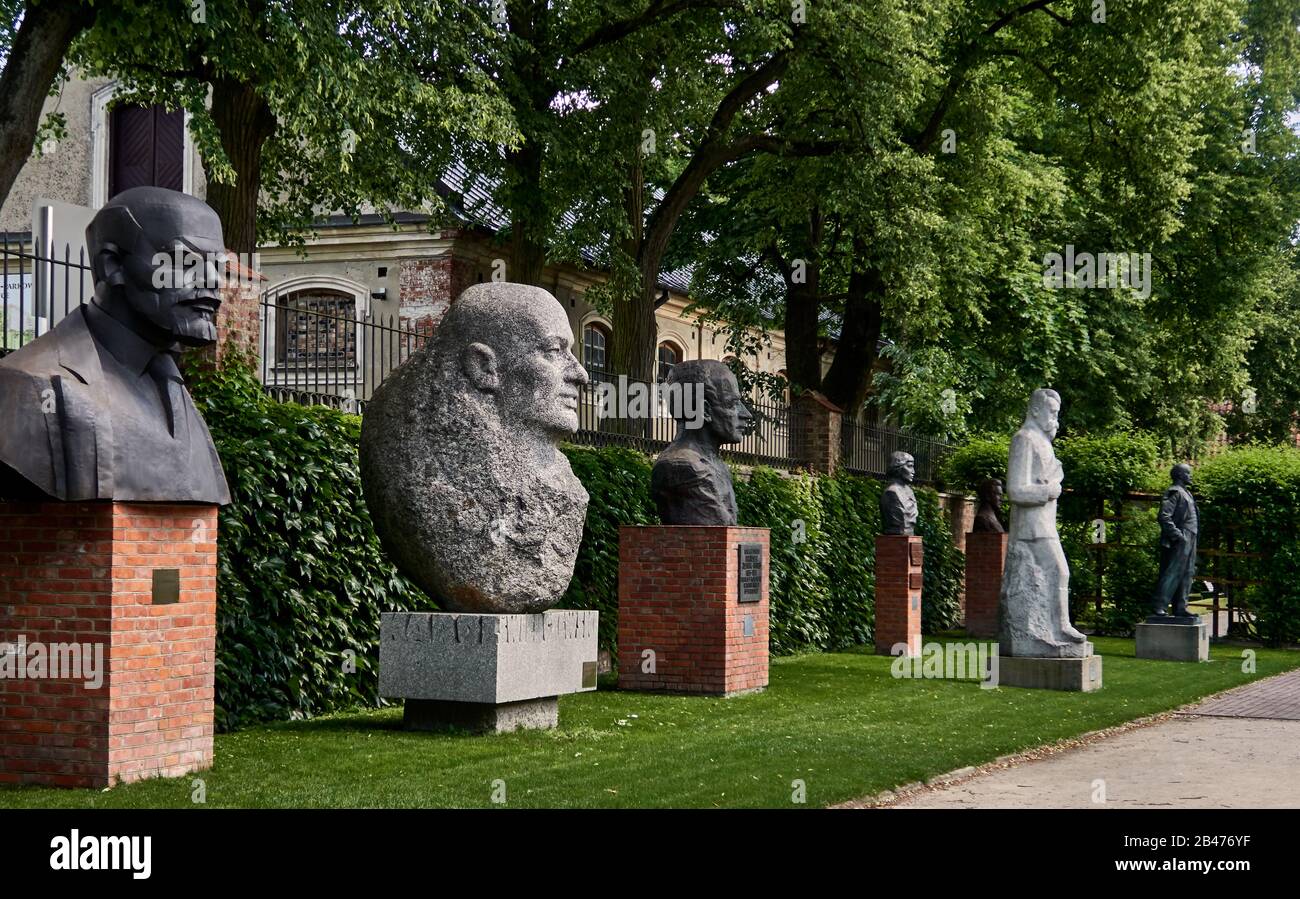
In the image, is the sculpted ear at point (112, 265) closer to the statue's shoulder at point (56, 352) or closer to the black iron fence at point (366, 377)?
the statue's shoulder at point (56, 352)

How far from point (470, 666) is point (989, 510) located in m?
16.8

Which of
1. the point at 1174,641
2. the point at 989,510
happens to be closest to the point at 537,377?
the point at 1174,641

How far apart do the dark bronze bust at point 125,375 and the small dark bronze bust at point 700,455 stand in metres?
6.37

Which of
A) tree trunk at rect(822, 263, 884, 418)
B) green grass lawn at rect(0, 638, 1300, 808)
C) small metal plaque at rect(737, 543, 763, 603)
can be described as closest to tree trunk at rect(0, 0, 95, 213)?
green grass lawn at rect(0, 638, 1300, 808)

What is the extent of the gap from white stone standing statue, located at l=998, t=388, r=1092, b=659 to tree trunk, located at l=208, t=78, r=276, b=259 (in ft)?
27.7

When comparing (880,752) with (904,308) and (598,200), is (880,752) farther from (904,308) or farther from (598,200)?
(904,308)

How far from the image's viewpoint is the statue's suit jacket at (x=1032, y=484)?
15.2 metres

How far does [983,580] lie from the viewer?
24.8 metres

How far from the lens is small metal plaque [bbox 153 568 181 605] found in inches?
318

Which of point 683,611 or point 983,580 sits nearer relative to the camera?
point 683,611

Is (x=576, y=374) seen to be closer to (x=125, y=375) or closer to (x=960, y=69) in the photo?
(x=125, y=375)

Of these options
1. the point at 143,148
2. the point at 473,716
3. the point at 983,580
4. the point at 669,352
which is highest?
the point at 143,148

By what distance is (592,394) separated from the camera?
66.9ft

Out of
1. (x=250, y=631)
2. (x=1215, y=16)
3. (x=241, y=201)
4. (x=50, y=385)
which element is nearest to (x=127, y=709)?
(x=50, y=385)
